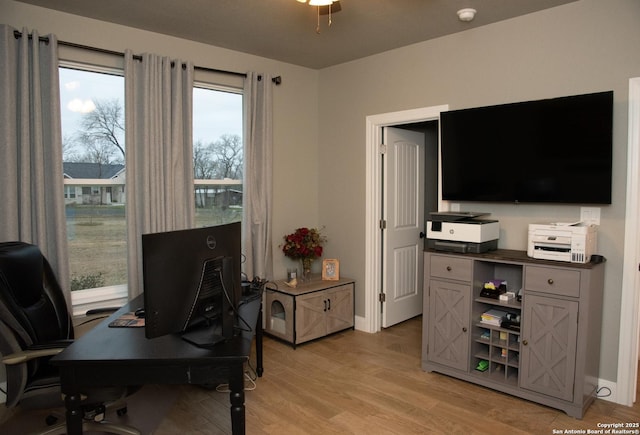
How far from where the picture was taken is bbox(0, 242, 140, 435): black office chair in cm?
224

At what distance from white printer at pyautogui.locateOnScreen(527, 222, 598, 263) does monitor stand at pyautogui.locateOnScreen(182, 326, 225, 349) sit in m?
2.22

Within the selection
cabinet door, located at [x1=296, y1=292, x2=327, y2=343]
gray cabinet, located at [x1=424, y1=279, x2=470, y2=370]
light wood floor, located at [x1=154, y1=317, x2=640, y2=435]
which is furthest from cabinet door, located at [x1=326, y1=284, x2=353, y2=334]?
gray cabinet, located at [x1=424, y1=279, x2=470, y2=370]

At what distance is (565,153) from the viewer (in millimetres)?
3074

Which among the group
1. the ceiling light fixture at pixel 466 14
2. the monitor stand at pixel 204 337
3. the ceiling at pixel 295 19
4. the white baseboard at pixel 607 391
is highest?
the ceiling at pixel 295 19

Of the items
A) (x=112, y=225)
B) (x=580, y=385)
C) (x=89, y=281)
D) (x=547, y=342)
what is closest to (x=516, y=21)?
(x=547, y=342)

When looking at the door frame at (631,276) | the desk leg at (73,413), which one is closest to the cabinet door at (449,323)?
the door frame at (631,276)

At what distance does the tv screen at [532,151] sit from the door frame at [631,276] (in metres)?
0.16

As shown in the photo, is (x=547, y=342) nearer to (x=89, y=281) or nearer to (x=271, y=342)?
(x=271, y=342)

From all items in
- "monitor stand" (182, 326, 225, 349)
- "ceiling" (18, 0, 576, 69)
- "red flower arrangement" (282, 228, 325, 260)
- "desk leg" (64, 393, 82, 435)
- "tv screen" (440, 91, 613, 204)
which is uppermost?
"ceiling" (18, 0, 576, 69)

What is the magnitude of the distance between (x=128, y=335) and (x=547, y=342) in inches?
102

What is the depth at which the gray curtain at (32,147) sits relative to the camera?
117 inches

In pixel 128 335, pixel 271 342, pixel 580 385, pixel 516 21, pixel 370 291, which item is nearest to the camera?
A: pixel 128 335

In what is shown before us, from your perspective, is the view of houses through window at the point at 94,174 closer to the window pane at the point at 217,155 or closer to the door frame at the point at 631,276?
the window pane at the point at 217,155

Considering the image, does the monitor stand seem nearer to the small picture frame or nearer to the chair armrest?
the chair armrest
